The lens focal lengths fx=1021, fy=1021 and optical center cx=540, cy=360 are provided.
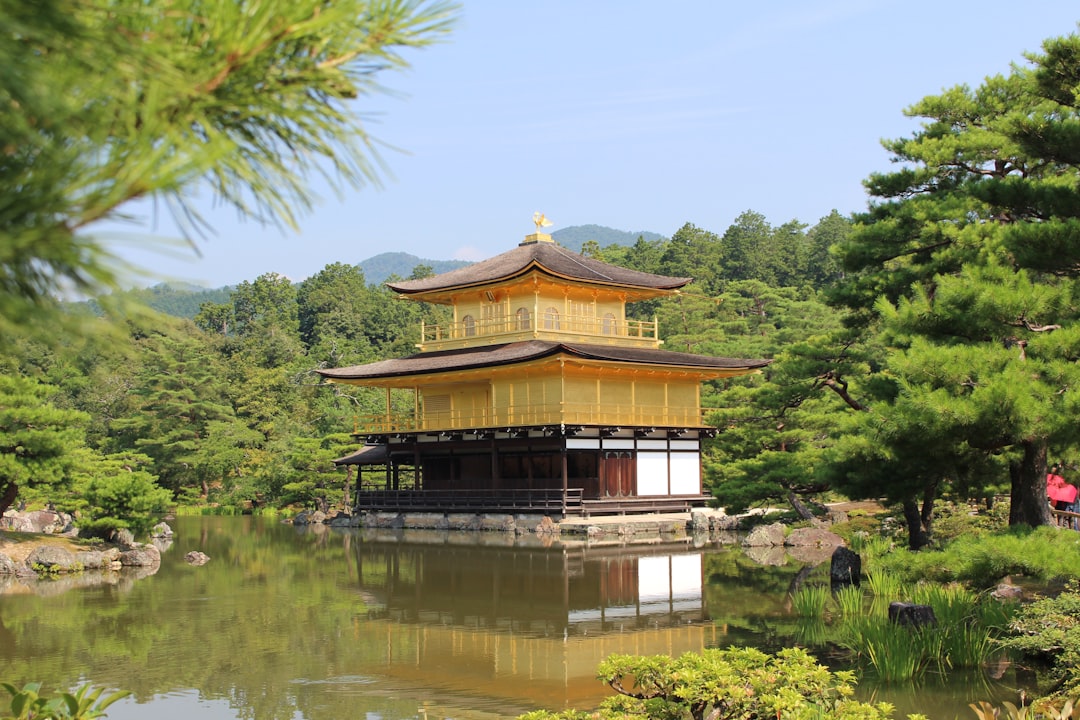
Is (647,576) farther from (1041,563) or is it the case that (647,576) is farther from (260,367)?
(260,367)

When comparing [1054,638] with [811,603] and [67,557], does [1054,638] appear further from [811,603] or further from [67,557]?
[67,557]

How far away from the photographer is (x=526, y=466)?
2856cm

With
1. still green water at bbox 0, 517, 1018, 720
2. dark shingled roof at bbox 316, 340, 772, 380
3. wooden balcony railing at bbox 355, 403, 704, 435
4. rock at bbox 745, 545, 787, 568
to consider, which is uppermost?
dark shingled roof at bbox 316, 340, 772, 380

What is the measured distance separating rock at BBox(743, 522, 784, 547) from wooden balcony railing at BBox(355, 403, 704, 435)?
20.0 feet

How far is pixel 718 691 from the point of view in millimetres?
5301

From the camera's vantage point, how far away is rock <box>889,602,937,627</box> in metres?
8.38

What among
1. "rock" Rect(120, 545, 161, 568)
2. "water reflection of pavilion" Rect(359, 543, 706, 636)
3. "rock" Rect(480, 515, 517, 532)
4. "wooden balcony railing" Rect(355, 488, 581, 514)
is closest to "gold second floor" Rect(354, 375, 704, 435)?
"wooden balcony railing" Rect(355, 488, 581, 514)

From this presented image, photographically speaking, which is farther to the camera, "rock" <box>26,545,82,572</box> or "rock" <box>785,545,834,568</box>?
"rock" <box>785,545,834,568</box>

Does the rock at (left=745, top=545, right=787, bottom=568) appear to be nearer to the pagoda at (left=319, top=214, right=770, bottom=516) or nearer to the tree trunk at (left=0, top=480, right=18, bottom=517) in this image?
the pagoda at (left=319, top=214, right=770, bottom=516)

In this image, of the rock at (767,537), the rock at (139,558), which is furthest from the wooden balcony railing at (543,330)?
the rock at (139,558)

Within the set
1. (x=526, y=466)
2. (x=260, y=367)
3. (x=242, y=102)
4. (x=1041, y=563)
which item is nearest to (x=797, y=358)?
(x=1041, y=563)

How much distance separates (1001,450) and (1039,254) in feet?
7.55

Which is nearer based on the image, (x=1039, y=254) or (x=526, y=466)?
(x=1039, y=254)

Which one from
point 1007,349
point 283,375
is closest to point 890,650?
point 1007,349
